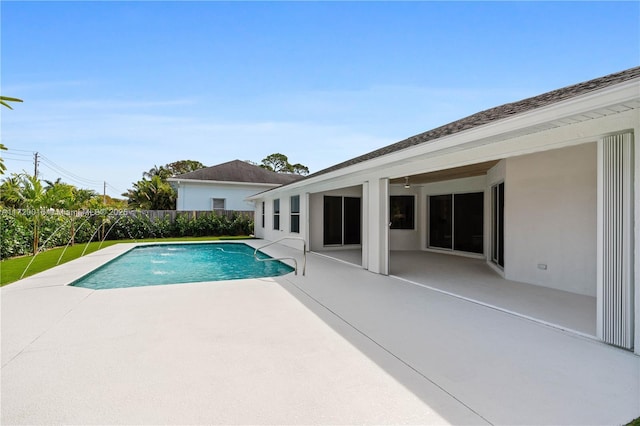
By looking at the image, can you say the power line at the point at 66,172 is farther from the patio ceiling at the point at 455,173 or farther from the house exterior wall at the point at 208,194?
the patio ceiling at the point at 455,173

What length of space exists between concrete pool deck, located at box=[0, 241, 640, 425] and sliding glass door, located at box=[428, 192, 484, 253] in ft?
21.0

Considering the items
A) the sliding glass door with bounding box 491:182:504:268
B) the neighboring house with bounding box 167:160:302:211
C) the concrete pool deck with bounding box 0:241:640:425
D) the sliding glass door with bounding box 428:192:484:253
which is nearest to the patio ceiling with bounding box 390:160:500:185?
the sliding glass door with bounding box 491:182:504:268

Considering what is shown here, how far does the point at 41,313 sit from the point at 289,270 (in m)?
5.90

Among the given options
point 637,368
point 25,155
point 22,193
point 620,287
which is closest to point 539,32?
point 620,287

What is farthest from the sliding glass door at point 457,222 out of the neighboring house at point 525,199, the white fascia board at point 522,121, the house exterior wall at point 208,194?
the house exterior wall at point 208,194

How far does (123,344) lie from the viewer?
4.09 meters

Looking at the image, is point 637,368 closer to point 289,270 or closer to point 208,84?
point 289,270

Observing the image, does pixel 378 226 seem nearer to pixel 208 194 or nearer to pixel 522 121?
pixel 522 121

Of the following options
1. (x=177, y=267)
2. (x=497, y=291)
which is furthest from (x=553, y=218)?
(x=177, y=267)

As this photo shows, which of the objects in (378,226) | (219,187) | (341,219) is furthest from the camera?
(219,187)

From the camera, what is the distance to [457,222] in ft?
40.8

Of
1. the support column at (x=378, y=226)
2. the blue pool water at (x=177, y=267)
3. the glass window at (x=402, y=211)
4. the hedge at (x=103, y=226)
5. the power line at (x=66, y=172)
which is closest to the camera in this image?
the support column at (x=378, y=226)

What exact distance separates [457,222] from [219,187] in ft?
62.0

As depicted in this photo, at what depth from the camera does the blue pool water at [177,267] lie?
8859 mm
